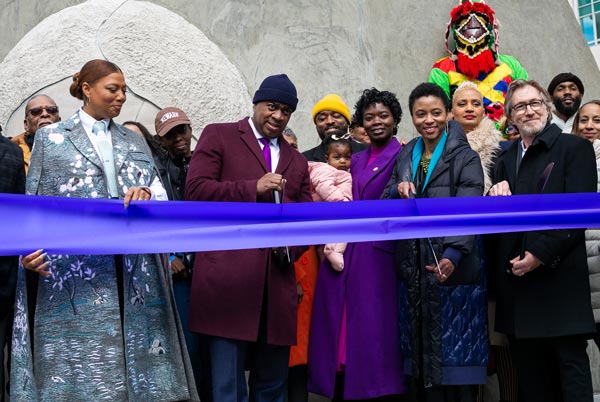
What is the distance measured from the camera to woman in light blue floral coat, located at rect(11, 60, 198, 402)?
4.43m

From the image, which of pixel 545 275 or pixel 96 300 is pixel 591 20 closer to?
pixel 545 275

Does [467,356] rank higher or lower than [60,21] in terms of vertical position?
lower

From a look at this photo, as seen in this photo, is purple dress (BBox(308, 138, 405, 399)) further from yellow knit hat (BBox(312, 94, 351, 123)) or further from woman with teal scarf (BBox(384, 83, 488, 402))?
yellow knit hat (BBox(312, 94, 351, 123))

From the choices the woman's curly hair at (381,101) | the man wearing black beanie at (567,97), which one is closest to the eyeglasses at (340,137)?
the woman's curly hair at (381,101)

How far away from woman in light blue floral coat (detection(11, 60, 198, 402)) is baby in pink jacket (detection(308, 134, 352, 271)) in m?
1.35

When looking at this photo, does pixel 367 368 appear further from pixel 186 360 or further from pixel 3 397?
pixel 3 397

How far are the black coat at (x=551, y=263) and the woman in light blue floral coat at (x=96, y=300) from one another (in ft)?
6.35

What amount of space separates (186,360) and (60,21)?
396cm

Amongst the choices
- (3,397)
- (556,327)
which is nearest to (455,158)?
(556,327)

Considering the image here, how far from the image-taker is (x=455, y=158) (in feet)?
18.0

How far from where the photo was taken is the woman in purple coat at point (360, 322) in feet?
18.6

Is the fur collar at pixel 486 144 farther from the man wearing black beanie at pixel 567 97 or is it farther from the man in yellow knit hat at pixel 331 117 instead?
the man wearing black beanie at pixel 567 97

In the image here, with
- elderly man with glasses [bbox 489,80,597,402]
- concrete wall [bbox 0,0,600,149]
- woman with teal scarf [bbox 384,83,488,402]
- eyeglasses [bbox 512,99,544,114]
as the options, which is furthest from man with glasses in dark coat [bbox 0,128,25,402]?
eyeglasses [bbox 512,99,544,114]

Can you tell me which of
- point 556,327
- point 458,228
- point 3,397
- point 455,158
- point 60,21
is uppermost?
point 60,21
